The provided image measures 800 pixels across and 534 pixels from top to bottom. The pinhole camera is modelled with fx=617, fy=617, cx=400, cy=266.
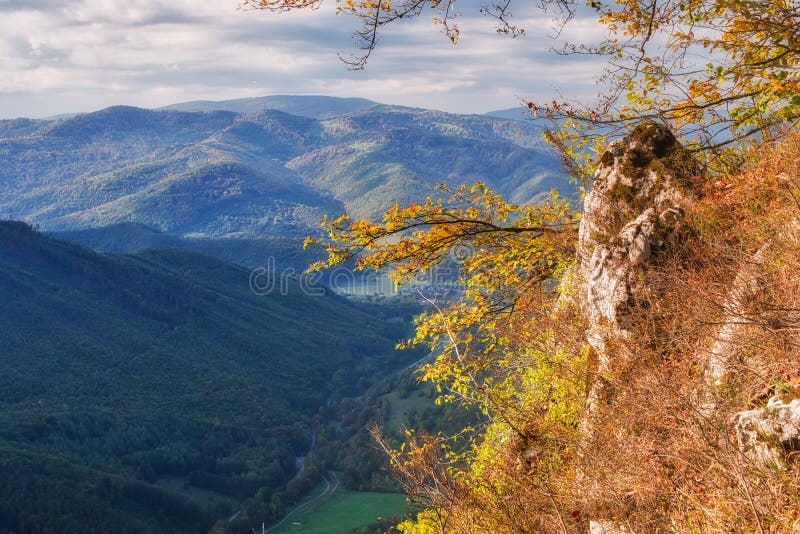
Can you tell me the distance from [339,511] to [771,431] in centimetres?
10149

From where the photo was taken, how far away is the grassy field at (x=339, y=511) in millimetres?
92375

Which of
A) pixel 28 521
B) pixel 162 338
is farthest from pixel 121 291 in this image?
pixel 28 521

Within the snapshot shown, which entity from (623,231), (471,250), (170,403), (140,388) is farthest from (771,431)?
(140,388)

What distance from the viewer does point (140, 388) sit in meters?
128

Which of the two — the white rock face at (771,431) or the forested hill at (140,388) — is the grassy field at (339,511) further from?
the white rock face at (771,431)

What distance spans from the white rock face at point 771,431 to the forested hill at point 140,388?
90.7m

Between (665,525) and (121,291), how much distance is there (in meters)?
191

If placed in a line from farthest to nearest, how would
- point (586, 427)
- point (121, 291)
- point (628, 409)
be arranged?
point (121, 291) → point (586, 427) → point (628, 409)

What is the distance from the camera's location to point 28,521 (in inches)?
3049

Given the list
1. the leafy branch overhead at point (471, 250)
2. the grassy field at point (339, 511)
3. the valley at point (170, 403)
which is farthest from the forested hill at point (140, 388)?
the leafy branch overhead at point (471, 250)

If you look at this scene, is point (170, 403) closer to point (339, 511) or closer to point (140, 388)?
point (140, 388)

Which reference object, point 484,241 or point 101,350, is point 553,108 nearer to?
point 484,241

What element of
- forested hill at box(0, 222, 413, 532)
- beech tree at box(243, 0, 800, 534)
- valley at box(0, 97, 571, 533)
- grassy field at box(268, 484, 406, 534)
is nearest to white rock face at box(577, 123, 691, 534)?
beech tree at box(243, 0, 800, 534)

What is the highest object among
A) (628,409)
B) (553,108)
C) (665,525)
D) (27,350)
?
(553,108)
